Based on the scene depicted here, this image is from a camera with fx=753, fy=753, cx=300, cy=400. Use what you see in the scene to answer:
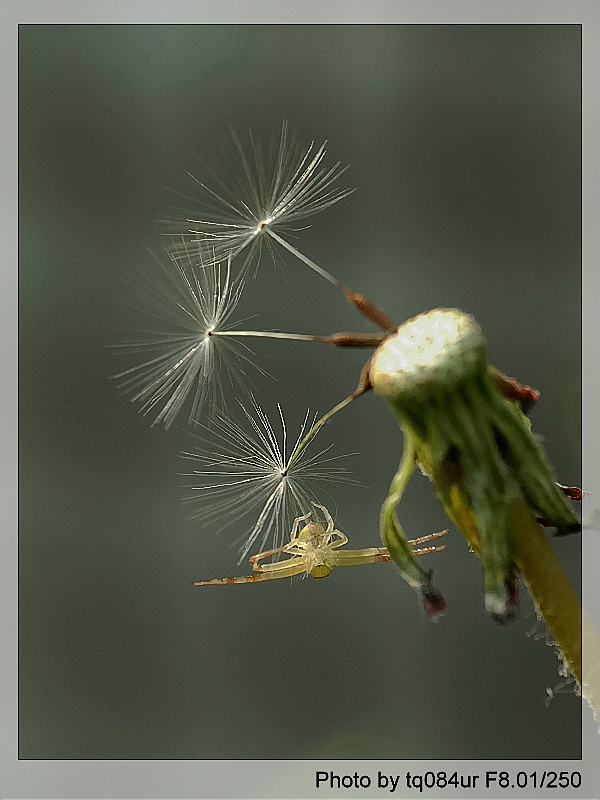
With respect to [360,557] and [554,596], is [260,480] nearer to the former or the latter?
[360,557]

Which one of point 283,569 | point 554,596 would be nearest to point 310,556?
point 283,569

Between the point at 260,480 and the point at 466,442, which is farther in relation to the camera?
the point at 260,480

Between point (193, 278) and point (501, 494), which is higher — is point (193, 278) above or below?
above

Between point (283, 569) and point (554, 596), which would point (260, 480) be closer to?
point (283, 569)

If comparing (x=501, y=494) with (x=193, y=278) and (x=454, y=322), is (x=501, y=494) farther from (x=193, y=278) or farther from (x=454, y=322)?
(x=193, y=278)

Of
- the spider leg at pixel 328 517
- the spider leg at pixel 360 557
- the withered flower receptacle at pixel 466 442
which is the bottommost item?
the spider leg at pixel 360 557

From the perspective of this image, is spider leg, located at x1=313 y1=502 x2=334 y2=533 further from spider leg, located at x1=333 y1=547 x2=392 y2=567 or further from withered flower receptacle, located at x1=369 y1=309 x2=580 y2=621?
withered flower receptacle, located at x1=369 y1=309 x2=580 y2=621

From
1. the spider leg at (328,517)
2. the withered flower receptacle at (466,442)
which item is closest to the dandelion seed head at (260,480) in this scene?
the spider leg at (328,517)

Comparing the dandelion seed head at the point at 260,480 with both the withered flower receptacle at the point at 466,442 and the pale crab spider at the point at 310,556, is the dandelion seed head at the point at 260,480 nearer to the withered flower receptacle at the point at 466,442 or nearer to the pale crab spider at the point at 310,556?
the pale crab spider at the point at 310,556

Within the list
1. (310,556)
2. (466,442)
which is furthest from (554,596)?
(310,556)

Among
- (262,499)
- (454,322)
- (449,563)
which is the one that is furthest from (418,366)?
(449,563)

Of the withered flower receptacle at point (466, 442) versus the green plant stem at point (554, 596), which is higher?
the withered flower receptacle at point (466, 442)
